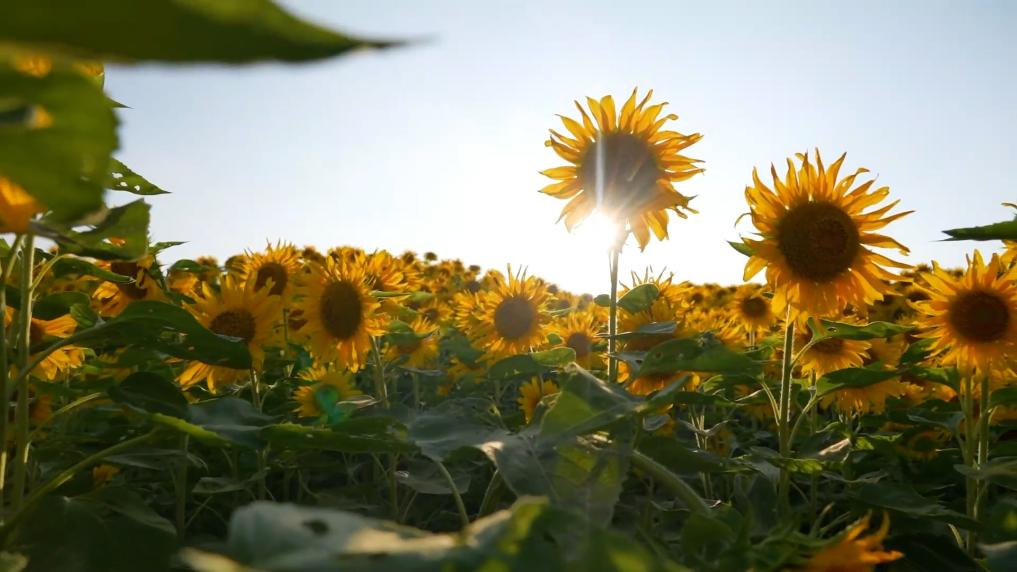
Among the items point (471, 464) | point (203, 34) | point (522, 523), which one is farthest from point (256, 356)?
point (203, 34)

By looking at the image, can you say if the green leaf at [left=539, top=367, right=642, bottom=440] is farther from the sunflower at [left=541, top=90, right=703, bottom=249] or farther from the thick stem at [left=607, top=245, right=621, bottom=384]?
the sunflower at [left=541, top=90, right=703, bottom=249]

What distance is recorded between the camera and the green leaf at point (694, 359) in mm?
1467

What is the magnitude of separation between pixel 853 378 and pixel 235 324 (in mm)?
2453

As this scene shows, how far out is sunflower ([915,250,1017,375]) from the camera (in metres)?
2.74

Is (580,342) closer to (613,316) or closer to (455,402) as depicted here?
(455,402)

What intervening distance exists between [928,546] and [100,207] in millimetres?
2078

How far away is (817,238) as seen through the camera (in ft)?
8.35

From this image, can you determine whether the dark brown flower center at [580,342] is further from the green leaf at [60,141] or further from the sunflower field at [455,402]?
the green leaf at [60,141]

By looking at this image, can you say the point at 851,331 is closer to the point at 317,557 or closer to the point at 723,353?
the point at 723,353

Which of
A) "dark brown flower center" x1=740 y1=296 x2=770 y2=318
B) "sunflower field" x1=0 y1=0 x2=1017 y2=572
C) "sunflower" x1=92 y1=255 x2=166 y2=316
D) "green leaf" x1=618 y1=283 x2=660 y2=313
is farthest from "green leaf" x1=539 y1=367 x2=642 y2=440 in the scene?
"dark brown flower center" x1=740 y1=296 x2=770 y2=318

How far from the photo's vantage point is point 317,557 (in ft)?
1.91

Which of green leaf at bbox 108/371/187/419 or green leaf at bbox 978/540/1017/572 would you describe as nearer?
green leaf at bbox 978/540/1017/572

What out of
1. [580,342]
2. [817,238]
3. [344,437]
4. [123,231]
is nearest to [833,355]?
[817,238]

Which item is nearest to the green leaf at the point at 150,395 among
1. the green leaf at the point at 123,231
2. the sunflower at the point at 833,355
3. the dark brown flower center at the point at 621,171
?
the green leaf at the point at 123,231
